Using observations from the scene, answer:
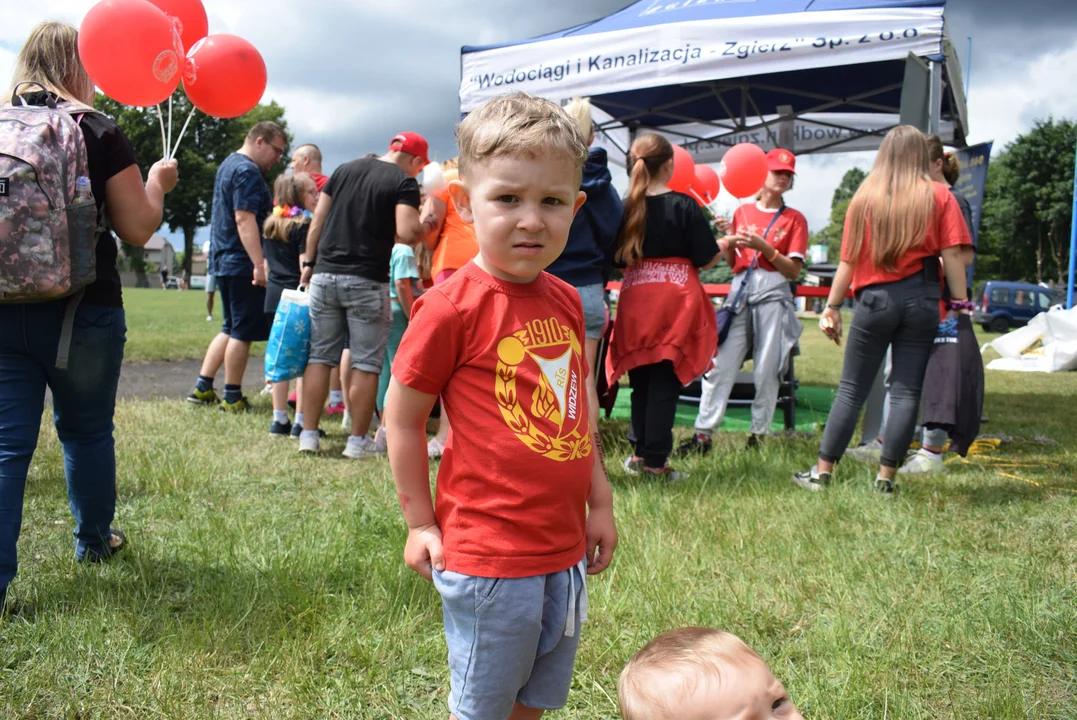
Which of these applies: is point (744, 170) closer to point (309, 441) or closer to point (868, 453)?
point (868, 453)

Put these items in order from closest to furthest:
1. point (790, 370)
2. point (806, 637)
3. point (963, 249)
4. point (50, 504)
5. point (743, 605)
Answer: point (806, 637) → point (743, 605) → point (50, 504) → point (963, 249) → point (790, 370)

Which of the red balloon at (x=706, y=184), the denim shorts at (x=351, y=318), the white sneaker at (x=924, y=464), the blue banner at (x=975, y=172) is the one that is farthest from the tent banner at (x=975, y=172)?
the denim shorts at (x=351, y=318)

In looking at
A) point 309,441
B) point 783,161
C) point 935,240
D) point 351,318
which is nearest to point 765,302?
point 783,161

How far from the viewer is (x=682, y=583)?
8.87 ft

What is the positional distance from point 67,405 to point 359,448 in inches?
93.4

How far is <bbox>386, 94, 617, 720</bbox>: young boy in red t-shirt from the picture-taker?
4.56ft

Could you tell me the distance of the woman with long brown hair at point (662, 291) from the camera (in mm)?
4285

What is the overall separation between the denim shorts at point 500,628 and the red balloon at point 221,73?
106 inches

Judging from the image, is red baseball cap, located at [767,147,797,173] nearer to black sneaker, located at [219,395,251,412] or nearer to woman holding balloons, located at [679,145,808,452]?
woman holding balloons, located at [679,145,808,452]

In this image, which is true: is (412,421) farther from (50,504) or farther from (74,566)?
(50,504)

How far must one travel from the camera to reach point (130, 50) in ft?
9.20

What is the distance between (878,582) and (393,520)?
186 cm

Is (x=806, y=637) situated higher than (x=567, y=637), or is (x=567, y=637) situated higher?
(x=567, y=637)

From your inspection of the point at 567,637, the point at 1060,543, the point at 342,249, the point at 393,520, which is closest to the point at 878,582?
the point at 1060,543
